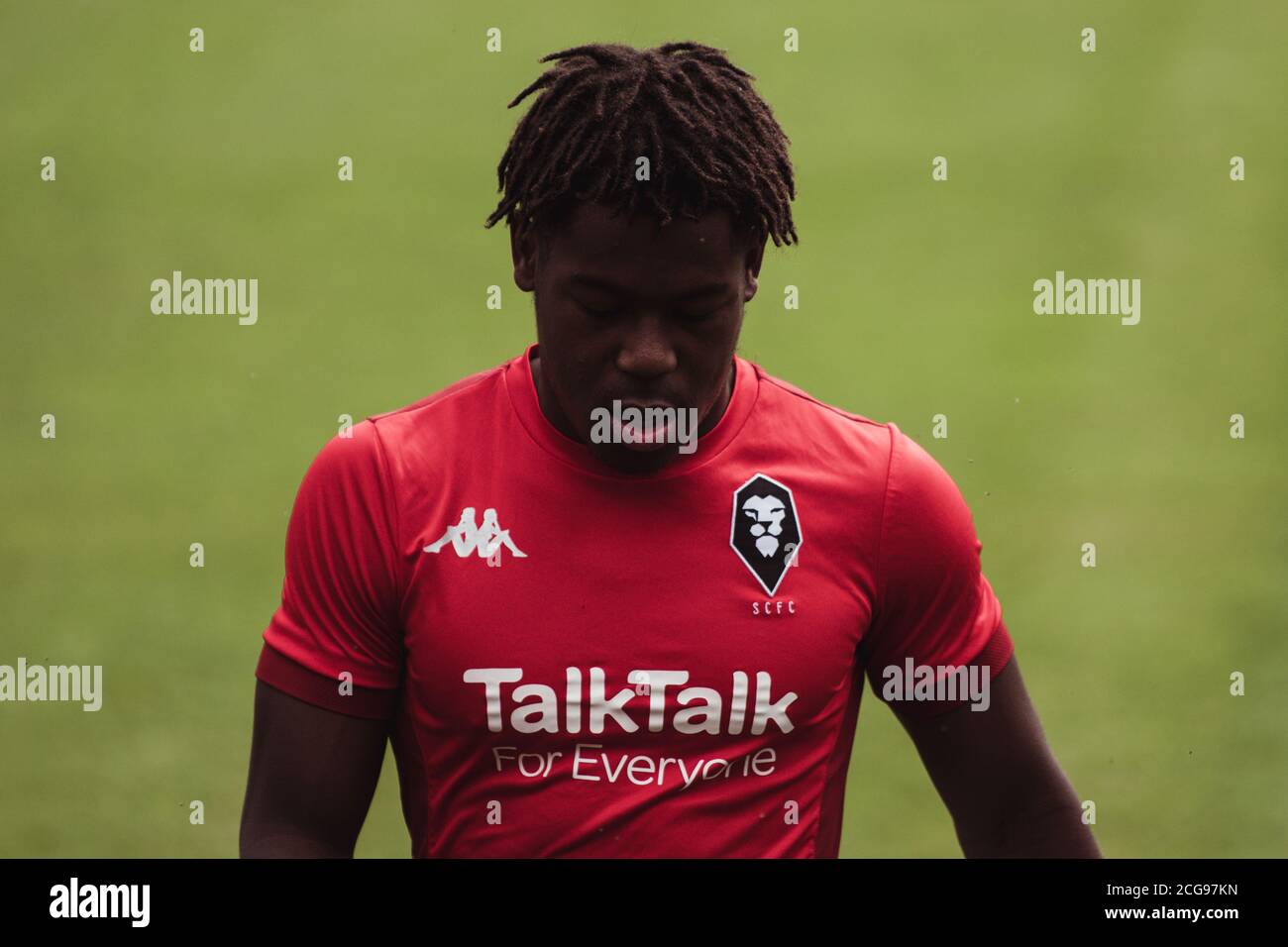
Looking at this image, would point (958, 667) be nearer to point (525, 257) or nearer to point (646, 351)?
point (646, 351)

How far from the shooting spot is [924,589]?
4004 mm

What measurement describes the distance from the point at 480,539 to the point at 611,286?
1.87 feet

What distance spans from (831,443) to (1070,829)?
0.92 meters

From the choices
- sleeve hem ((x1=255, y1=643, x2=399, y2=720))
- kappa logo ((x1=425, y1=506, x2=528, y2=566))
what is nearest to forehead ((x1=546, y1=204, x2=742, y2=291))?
kappa logo ((x1=425, y1=506, x2=528, y2=566))

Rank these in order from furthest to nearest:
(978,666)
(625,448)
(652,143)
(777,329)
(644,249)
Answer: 1. (777,329)
2. (978,666)
3. (625,448)
4. (652,143)
5. (644,249)

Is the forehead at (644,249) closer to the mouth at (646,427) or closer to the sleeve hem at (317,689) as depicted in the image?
the mouth at (646,427)

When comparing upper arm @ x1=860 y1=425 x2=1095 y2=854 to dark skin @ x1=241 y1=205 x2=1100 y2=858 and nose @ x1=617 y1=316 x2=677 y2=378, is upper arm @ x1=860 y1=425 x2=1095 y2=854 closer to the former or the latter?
dark skin @ x1=241 y1=205 x2=1100 y2=858

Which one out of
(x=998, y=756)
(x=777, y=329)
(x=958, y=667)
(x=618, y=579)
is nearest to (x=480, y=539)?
(x=618, y=579)

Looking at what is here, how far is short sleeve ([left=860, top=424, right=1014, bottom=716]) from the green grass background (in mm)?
4391

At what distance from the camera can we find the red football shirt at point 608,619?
388 centimetres

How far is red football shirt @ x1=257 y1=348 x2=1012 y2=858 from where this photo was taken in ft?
12.7

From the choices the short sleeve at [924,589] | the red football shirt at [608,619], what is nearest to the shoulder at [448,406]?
the red football shirt at [608,619]

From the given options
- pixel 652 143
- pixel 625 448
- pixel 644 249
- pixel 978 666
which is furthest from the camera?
pixel 978 666

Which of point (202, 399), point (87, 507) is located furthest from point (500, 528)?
point (202, 399)
